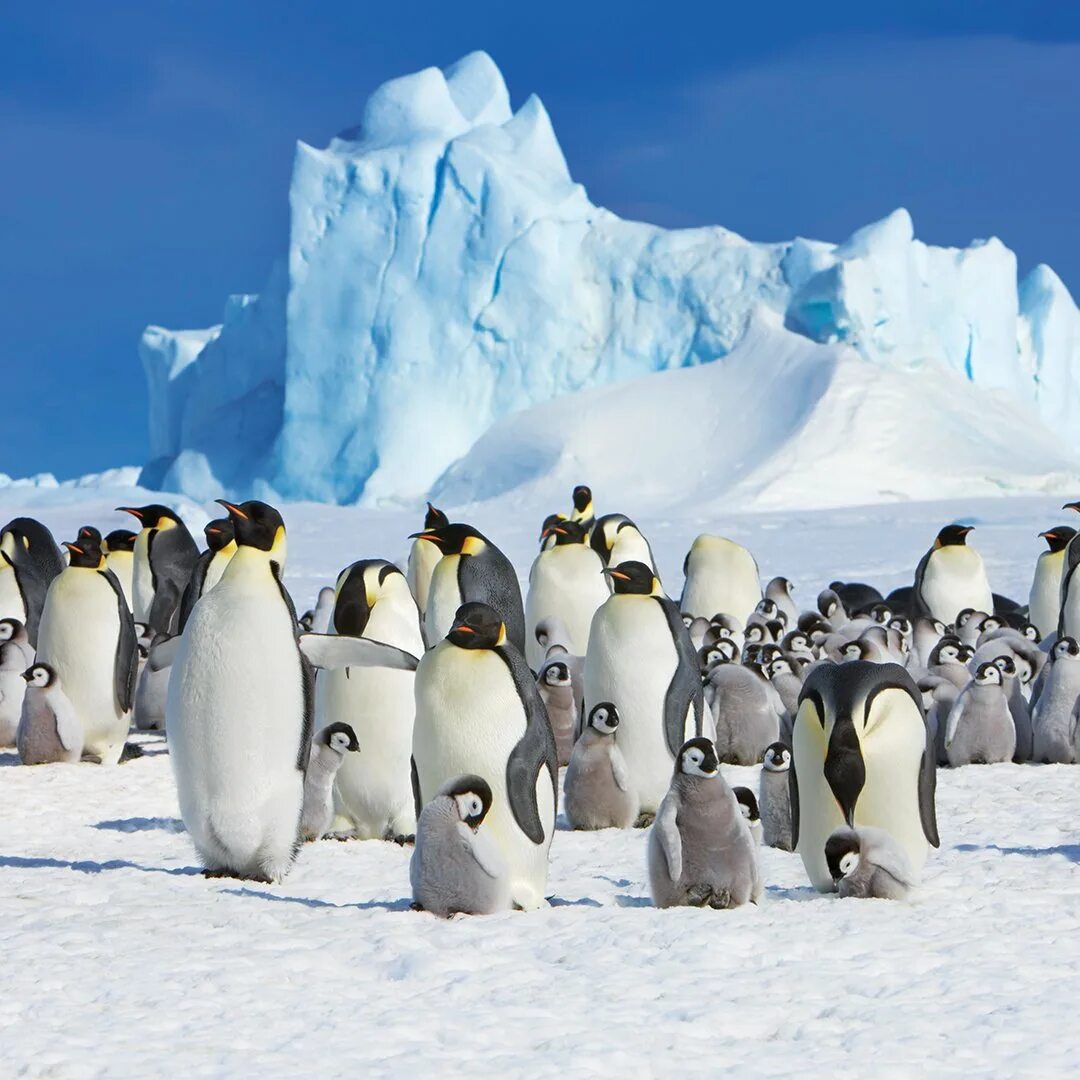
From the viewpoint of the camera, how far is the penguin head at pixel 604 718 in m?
4.87

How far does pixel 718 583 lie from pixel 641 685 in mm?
5457

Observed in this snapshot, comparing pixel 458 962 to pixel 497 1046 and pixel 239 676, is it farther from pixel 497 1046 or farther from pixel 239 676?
pixel 239 676

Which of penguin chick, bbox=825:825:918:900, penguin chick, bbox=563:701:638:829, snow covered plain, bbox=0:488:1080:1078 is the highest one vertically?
penguin chick, bbox=563:701:638:829

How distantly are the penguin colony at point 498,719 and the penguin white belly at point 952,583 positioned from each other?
8.79 ft

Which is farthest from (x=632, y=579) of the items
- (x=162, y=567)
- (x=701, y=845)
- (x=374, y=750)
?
(x=162, y=567)

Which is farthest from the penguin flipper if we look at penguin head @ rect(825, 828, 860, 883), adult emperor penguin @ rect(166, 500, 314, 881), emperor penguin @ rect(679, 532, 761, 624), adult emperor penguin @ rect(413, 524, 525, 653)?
emperor penguin @ rect(679, 532, 761, 624)

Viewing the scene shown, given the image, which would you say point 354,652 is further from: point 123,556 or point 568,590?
point 123,556

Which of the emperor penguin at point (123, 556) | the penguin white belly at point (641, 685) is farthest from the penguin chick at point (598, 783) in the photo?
the emperor penguin at point (123, 556)

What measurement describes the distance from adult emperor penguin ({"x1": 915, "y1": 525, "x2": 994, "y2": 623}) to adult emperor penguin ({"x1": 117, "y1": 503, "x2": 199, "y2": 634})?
5.01 metres

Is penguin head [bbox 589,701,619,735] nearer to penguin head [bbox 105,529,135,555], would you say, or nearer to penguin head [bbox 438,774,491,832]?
penguin head [bbox 438,774,491,832]

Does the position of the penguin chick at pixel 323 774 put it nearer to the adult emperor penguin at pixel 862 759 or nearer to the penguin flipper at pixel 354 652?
the penguin flipper at pixel 354 652

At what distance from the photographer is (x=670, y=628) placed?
5.38 m

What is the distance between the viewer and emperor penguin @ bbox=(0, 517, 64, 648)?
8.30m

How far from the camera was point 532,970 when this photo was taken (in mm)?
3062
